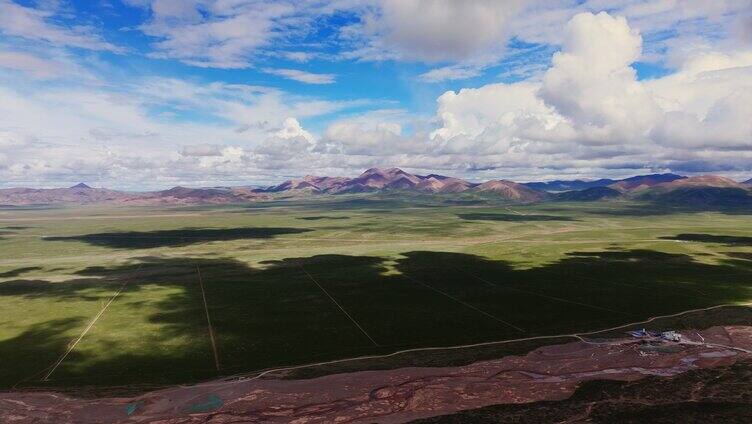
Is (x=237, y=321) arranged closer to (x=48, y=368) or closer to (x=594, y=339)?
(x=48, y=368)

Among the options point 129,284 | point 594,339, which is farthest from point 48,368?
point 594,339

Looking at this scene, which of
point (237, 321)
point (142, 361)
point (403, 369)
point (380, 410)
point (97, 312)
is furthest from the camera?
point (97, 312)

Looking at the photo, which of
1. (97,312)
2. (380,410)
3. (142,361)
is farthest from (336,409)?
(97,312)

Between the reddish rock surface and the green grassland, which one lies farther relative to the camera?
the green grassland

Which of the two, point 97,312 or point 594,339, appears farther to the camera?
point 97,312

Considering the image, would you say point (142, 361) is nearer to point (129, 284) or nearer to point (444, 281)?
point (129, 284)

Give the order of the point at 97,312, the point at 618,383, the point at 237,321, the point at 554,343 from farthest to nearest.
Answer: the point at 97,312 → the point at 237,321 → the point at 554,343 → the point at 618,383

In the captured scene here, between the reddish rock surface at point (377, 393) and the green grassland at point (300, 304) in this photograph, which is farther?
the green grassland at point (300, 304)

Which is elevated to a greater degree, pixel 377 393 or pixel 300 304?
pixel 300 304

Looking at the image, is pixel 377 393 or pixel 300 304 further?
pixel 300 304
